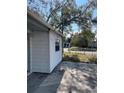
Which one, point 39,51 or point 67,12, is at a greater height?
point 67,12

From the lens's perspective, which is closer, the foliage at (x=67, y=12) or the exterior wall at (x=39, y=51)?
the exterior wall at (x=39, y=51)

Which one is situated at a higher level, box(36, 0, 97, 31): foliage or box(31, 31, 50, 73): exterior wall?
box(36, 0, 97, 31): foliage

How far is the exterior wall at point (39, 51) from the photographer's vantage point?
8.48 meters

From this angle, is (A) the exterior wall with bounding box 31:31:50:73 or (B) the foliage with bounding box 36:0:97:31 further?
(B) the foliage with bounding box 36:0:97:31

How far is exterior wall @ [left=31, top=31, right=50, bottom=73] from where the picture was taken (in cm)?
848

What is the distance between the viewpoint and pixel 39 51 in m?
8.55

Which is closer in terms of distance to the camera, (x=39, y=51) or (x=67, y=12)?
(x=39, y=51)

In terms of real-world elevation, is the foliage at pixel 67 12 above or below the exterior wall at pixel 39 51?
above
